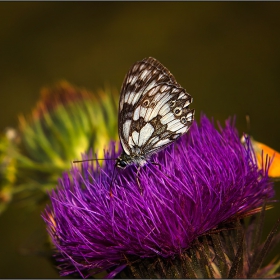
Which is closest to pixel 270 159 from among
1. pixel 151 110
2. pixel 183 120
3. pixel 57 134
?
pixel 183 120

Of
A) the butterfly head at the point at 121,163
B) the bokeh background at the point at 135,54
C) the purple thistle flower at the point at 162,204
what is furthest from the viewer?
the bokeh background at the point at 135,54

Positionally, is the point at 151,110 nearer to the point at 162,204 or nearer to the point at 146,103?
the point at 146,103

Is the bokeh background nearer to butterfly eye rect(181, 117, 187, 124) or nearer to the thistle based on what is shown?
the thistle

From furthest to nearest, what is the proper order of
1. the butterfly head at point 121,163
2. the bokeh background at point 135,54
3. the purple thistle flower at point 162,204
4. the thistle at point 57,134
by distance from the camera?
1. the bokeh background at point 135,54
2. the thistle at point 57,134
3. the butterfly head at point 121,163
4. the purple thistle flower at point 162,204

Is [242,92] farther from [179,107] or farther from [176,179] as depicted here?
[176,179]

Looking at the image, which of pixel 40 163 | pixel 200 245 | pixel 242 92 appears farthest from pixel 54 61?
pixel 200 245

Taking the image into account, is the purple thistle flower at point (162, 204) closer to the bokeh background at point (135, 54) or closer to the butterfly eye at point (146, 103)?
the butterfly eye at point (146, 103)

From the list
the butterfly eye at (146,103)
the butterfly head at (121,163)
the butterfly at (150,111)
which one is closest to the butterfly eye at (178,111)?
the butterfly at (150,111)
